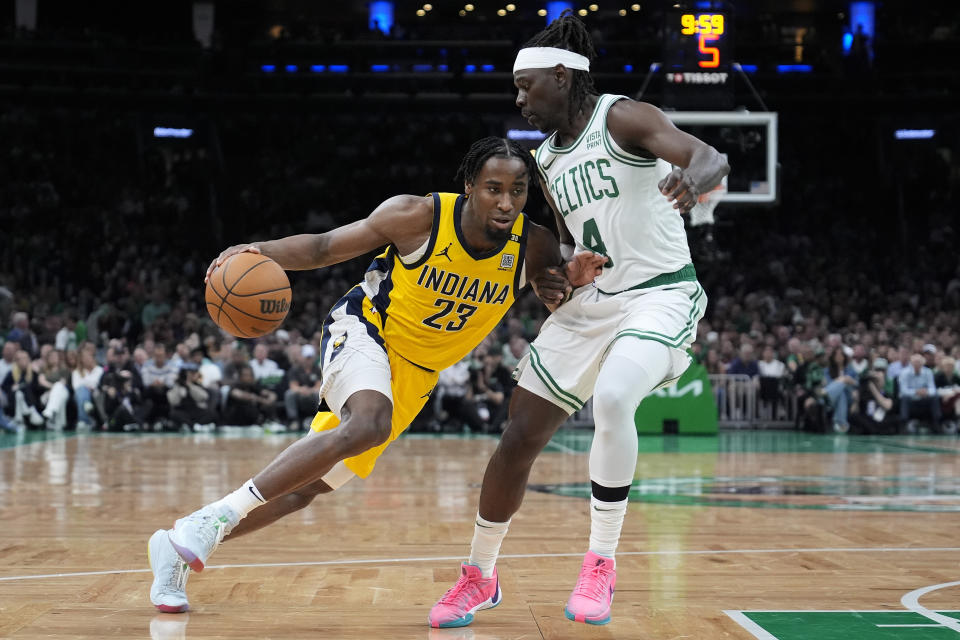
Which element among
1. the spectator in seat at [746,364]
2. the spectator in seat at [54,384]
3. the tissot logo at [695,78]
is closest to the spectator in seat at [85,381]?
the spectator in seat at [54,384]

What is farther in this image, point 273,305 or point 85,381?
point 85,381

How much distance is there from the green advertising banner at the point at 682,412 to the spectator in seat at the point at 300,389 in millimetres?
4573

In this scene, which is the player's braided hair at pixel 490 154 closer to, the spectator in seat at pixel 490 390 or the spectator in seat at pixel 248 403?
the spectator in seat at pixel 490 390

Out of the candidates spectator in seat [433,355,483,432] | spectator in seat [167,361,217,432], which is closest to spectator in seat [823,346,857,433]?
spectator in seat [433,355,483,432]

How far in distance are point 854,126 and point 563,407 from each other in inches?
888

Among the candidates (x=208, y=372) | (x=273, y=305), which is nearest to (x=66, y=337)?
(x=208, y=372)

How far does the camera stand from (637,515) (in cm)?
700

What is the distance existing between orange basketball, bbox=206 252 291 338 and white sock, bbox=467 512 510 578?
1143 millimetres

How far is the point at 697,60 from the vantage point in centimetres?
1354

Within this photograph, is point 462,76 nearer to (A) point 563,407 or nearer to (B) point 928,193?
(B) point 928,193

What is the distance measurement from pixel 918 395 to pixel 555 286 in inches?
522

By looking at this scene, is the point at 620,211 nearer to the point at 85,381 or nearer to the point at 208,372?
the point at 208,372

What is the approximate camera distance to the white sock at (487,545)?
169 inches

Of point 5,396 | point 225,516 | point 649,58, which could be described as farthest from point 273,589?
point 649,58
